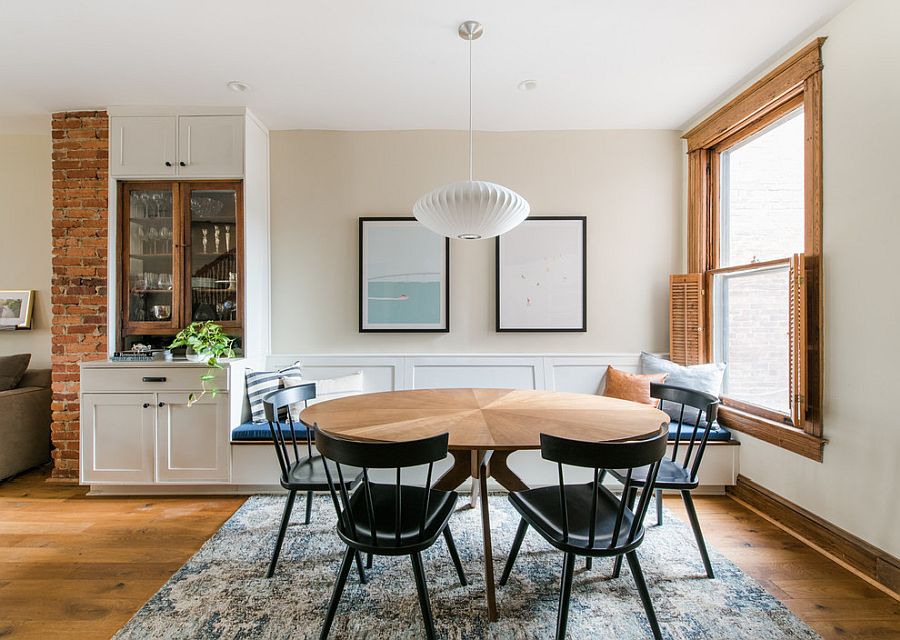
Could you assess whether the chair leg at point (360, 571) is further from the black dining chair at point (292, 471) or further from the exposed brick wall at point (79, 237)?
the exposed brick wall at point (79, 237)

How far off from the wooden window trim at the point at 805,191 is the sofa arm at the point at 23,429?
5051mm

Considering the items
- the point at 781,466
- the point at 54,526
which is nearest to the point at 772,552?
the point at 781,466

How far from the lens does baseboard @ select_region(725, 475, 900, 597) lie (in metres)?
1.93

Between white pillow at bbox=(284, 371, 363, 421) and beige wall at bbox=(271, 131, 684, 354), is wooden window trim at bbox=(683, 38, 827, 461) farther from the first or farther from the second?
white pillow at bbox=(284, 371, 363, 421)

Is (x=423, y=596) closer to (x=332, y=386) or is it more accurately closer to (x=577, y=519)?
(x=577, y=519)

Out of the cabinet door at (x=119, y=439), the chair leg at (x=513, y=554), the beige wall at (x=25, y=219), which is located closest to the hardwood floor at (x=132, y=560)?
the cabinet door at (x=119, y=439)

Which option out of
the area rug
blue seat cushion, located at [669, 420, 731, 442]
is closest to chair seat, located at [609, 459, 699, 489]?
the area rug

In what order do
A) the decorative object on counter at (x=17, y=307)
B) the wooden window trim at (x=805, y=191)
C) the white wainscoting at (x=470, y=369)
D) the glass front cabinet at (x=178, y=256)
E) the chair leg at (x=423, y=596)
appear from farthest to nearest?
the decorative object on counter at (x=17, y=307)
the white wainscoting at (x=470, y=369)
the glass front cabinet at (x=178, y=256)
the wooden window trim at (x=805, y=191)
the chair leg at (x=423, y=596)

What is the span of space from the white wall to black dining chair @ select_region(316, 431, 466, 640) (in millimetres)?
1962

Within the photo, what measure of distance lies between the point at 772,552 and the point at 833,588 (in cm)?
31

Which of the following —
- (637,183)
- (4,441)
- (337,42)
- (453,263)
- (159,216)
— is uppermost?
(337,42)

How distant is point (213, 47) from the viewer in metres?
2.42

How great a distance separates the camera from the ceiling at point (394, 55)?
6.99 feet

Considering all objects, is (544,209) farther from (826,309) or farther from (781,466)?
(781,466)
